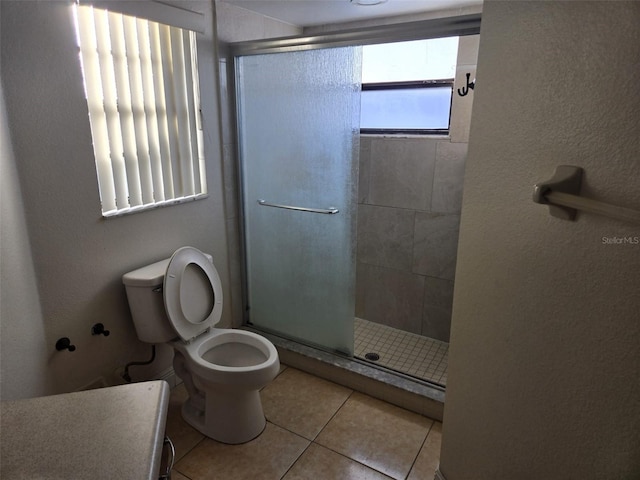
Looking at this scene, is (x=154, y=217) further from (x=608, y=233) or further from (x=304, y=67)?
(x=608, y=233)

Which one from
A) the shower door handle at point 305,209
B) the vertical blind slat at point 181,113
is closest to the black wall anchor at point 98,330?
the vertical blind slat at point 181,113

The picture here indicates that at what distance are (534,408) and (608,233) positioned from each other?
0.54m

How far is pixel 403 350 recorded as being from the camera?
2.71m

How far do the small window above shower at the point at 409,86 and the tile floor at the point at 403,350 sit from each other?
54.8 inches

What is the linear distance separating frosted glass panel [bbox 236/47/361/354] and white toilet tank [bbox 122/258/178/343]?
0.76 meters

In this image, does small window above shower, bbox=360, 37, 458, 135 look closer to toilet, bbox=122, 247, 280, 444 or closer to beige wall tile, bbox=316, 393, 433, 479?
toilet, bbox=122, 247, 280, 444

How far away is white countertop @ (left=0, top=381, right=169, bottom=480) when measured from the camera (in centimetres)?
76

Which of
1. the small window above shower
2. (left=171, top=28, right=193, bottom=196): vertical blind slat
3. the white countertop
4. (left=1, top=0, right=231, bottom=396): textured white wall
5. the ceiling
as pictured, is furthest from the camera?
the small window above shower

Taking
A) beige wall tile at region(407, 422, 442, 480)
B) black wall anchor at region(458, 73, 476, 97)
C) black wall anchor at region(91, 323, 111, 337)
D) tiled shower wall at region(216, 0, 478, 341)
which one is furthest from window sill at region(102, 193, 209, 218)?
beige wall tile at region(407, 422, 442, 480)

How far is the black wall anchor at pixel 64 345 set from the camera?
1.71m

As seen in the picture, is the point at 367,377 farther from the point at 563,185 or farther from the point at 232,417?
the point at 563,185

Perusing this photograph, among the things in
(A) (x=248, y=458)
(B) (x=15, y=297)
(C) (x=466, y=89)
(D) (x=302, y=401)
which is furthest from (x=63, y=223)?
(C) (x=466, y=89)

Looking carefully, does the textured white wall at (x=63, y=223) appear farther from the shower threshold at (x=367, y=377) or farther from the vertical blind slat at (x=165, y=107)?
the shower threshold at (x=367, y=377)

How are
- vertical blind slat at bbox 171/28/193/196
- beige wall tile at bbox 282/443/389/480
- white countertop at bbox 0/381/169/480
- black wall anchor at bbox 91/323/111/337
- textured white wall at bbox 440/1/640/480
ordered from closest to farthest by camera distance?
white countertop at bbox 0/381/169/480 → textured white wall at bbox 440/1/640/480 → beige wall tile at bbox 282/443/389/480 → black wall anchor at bbox 91/323/111/337 → vertical blind slat at bbox 171/28/193/196
